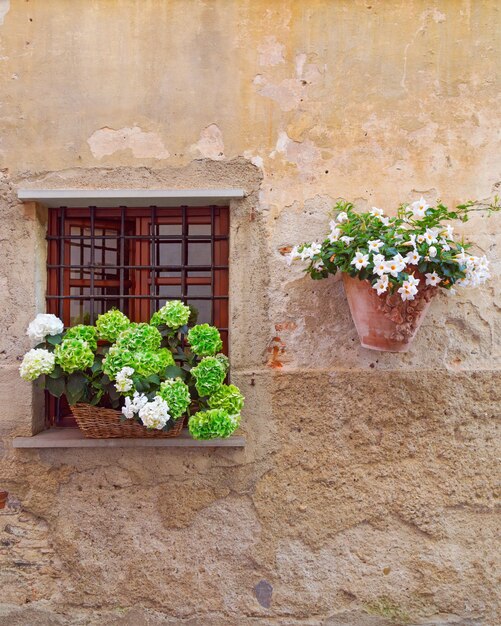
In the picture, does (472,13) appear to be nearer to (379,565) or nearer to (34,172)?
(34,172)

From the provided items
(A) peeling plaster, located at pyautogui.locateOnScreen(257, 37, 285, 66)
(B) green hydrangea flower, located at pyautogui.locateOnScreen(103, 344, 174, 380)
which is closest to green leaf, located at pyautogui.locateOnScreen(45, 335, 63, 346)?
(B) green hydrangea flower, located at pyautogui.locateOnScreen(103, 344, 174, 380)

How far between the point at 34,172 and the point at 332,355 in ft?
5.95

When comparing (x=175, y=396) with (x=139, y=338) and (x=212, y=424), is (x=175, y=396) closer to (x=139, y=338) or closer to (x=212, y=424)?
(x=212, y=424)

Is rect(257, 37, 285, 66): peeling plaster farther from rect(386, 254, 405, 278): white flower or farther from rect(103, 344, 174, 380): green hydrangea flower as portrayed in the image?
rect(103, 344, 174, 380): green hydrangea flower

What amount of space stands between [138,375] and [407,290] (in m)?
1.27

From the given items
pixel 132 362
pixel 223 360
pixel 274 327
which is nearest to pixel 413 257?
pixel 274 327

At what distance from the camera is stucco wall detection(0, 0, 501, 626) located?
264 cm

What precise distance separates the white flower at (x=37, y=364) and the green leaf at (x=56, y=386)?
7 centimetres

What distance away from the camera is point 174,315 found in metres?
2.52

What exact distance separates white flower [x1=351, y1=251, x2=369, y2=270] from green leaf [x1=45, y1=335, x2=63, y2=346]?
1436 mm

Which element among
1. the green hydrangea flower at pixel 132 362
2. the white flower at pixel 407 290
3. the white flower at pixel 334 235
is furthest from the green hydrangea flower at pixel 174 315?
the white flower at pixel 407 290

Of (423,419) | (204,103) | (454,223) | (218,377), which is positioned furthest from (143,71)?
(423,419)

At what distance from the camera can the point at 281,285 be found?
2688mm

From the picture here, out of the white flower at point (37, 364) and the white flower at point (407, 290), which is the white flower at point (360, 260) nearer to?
the white flower at point (407, 290)
